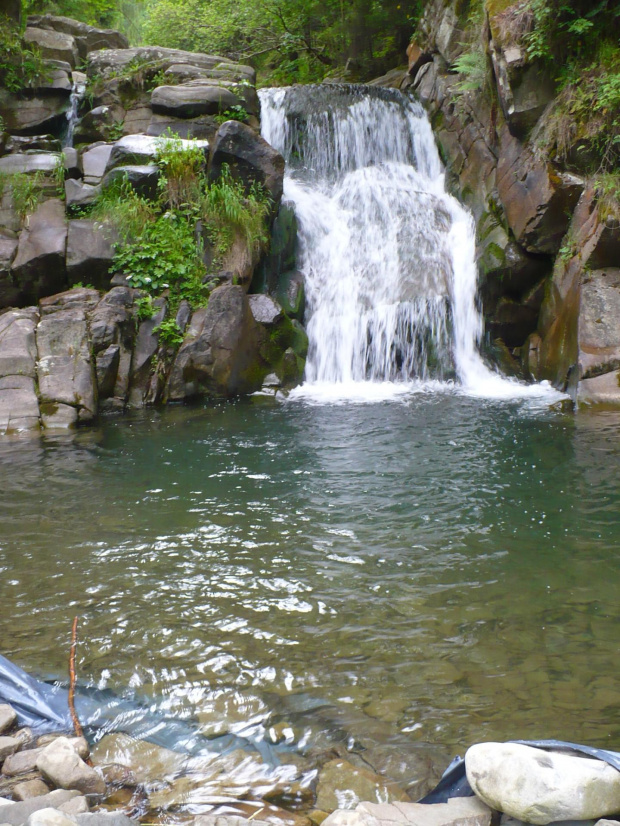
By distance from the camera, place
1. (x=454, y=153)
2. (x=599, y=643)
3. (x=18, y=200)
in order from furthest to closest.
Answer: (x=454, y=153), (x=18, y=200), (x=599, y=643)

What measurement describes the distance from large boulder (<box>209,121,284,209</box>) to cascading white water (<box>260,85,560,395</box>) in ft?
3.30

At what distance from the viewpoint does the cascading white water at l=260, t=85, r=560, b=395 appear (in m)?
11.6

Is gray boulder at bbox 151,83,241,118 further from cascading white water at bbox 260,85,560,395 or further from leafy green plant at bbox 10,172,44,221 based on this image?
leafy green plant at bbox 10,172,44,221

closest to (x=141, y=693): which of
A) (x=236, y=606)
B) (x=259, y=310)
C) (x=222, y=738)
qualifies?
(x=222, y=738)

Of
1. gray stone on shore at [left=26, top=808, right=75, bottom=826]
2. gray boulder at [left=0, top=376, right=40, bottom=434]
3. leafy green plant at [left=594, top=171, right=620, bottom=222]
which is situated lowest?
gray stone on shore at [left=26, top=808, right=75, bottom=826]

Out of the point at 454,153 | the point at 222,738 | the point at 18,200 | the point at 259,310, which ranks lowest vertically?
the point at 222,738

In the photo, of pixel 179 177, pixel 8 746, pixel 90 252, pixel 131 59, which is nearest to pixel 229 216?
pixel 179 177

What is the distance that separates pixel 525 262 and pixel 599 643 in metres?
8.86

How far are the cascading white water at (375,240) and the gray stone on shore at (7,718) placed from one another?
871 cm

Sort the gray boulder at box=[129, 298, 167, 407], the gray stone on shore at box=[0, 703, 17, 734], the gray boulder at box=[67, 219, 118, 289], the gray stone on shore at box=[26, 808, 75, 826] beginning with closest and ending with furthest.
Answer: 1. the gray stone on shore at box=[26, 808, 75, 826]
2. the gray stone on shore at box=[0, 703, 17, 734]
3. the gray boulder at box=[129, 298, 167, 407]
4. the gray boulder at box=[67, 219, 118, 289]

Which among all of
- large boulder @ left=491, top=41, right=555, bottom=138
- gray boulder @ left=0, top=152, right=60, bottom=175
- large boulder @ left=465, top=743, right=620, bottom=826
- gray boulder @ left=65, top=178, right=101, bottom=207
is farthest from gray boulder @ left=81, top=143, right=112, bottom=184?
large boulder @ left=465, top=743, right=620, bottom=826

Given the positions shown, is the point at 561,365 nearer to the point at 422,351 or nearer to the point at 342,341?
the point at 422,351

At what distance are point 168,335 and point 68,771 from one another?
27.7ft

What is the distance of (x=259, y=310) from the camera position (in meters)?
11.3
